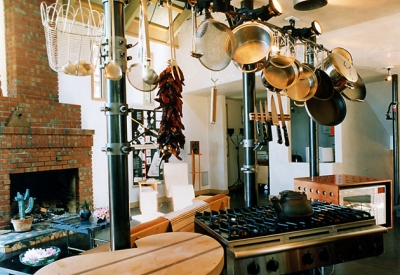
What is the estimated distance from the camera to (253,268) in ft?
4.64

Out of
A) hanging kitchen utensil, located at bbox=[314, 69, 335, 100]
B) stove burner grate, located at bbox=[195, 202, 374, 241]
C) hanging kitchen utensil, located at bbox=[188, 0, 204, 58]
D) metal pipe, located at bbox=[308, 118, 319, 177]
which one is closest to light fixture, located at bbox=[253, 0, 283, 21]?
hanging kitchen utensil, located at bbox=[188, 0, 204, 58]

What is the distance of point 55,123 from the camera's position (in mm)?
5035

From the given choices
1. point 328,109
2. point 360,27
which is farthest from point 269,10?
point 360,27

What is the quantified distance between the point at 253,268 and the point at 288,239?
25 centimetres

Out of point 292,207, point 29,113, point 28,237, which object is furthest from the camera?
point 29,113

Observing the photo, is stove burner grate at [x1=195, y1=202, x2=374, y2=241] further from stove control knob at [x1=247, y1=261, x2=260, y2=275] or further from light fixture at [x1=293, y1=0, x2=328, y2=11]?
light fixture at [x1=293, y1=0, x2=328, y2=11]

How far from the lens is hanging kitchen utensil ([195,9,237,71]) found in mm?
1679

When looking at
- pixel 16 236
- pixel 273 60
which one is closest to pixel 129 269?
Answer: pixel 273 60

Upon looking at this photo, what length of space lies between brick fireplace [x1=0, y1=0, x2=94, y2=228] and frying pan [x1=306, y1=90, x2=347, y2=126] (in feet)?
13.1

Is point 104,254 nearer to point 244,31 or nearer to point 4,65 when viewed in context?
point 244,31

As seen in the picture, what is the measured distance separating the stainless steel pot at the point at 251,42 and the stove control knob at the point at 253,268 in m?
1.10

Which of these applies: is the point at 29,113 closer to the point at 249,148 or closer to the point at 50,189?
the point at 50,189

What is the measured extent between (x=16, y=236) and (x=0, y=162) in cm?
106

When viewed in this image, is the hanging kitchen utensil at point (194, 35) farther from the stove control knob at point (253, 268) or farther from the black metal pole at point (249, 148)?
the stove control knob at point (253, 268)
